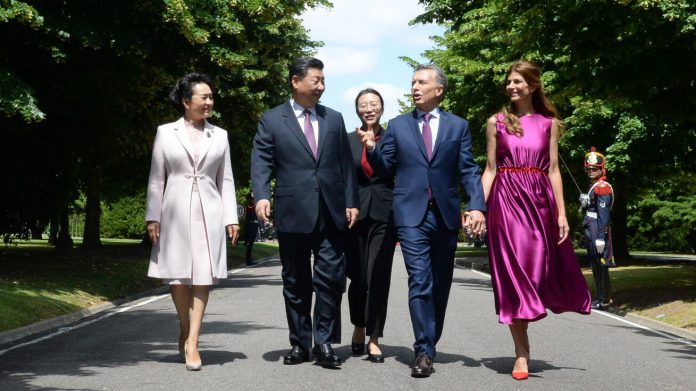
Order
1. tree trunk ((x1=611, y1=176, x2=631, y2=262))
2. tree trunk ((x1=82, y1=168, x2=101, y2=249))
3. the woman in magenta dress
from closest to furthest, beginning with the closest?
the woman in magenta dress → tree trunk ((x1=82, y1=168, x2=101, y2=249)) → tree trunk ((x1=611, y1=176, x2=631, y2=262))

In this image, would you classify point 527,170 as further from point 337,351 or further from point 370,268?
point 337,351

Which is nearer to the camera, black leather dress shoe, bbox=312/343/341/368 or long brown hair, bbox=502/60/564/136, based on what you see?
long brown hair, bbox=502/60/564/136

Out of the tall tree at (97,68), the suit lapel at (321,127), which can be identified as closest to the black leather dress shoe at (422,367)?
Answer: the suit lapel at (321,127)

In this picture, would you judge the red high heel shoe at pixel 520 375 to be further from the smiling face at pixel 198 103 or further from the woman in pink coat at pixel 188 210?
the smiling face at pixel 198 103

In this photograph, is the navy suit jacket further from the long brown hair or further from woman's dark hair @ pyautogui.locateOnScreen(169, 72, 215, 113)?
woman's dark hair @ pyautogui.locateOnScreen(169, 72, 215, 113)

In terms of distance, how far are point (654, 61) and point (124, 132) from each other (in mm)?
10572

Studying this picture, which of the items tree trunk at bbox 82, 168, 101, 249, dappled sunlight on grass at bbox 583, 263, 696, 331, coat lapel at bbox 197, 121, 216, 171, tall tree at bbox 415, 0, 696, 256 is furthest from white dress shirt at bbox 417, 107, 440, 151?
tree trunk at bbox 82, 168, 101, 249

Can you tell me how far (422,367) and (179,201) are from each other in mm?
2181

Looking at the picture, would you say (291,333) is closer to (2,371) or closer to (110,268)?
(2,371)

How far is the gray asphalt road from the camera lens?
270 inches

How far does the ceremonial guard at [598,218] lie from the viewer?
13438 millimetres

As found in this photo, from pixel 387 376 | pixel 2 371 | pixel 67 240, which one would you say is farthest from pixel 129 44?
pixel 67 240

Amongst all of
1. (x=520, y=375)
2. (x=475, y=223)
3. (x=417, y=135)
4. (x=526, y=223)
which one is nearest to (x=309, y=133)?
(x=417, y=135)

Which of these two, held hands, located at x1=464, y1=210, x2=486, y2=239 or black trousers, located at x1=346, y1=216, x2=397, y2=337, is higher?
held hands, located at x1=464, y1=210, x2=486, y2=239
